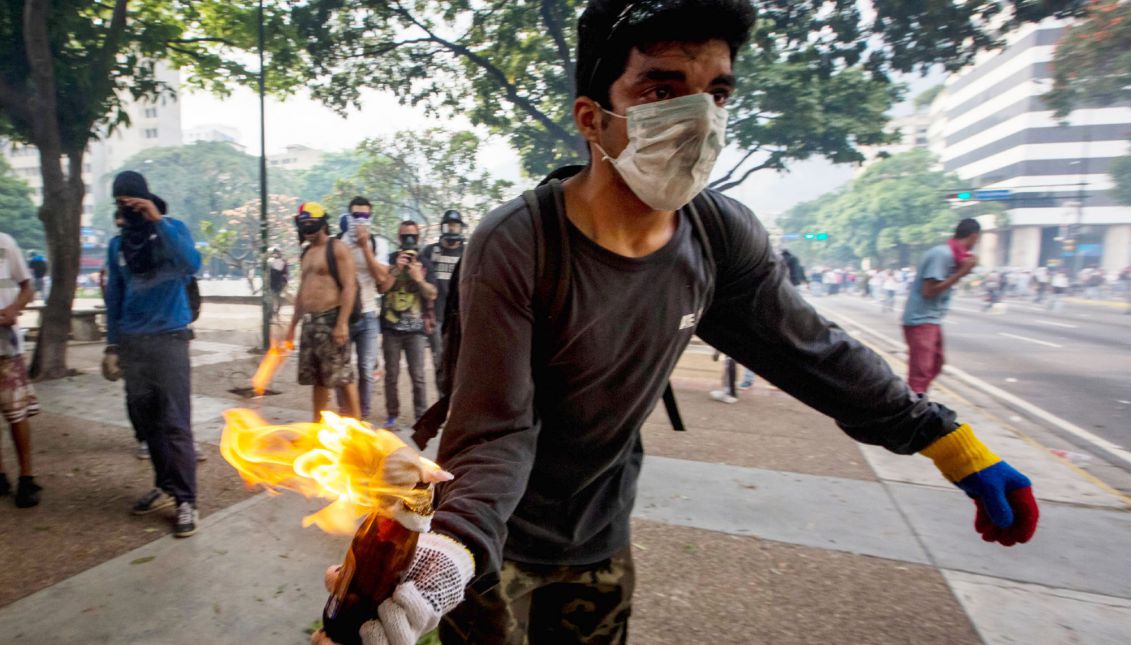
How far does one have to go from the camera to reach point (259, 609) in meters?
3.07

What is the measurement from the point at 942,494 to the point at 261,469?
4.91 meters

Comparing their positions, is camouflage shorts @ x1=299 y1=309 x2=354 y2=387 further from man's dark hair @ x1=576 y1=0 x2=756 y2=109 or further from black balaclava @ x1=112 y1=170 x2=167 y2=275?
man's dark hair @ x1=576 y1=0 x2=756 y2=109

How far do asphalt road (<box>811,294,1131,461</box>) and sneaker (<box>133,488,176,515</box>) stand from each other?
8.75 meters

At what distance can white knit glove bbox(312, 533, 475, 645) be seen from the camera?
2.91 ft

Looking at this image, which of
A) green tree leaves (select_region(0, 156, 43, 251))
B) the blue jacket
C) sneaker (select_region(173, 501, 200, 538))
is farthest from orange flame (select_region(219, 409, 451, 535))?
green tree leaves (select_region(0, 156, 43, 251))

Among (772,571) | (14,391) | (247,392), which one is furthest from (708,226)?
(247,392)

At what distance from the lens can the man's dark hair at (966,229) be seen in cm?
654

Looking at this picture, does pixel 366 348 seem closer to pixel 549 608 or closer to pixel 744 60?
pixel 549 608

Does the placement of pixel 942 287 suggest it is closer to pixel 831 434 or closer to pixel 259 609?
pixel 831 434

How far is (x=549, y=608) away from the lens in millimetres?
1685

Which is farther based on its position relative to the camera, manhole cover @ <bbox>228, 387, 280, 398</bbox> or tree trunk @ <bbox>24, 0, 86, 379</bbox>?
tree trunk @ <bbox>24, 0, 86, 379</bbox>

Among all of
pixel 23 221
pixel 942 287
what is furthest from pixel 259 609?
pixel 23 221

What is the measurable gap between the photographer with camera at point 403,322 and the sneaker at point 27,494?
2771 millimetres

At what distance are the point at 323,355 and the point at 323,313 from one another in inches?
14.9
